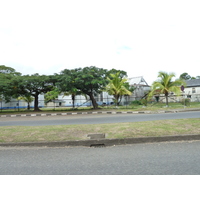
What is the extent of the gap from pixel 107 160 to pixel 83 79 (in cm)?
1628

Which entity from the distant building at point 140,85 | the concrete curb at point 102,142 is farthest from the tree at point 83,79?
the distant building at point 140,85

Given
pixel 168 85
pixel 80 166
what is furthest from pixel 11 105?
pixel 80 166

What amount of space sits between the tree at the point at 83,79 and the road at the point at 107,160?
13959mm

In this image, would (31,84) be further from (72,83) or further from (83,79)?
(83,79)

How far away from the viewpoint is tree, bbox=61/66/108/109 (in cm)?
1950

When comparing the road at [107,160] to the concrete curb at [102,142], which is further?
the concrete curb at [102,142]

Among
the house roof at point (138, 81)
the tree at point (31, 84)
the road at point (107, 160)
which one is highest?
the house roof at point (138, 81)

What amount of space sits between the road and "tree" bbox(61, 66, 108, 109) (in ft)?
45.8

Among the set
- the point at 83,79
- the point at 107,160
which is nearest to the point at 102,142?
the point at 107,160

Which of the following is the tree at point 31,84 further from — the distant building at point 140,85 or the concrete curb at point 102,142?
the distant building at point 140,85

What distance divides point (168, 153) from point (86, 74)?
636 inches

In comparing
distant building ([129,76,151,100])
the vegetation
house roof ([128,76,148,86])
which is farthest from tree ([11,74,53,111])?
house roof ([128,76,148,86])

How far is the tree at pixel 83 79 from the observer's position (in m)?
19.5

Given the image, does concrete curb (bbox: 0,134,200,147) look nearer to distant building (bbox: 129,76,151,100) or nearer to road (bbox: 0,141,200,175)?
road (bbox: 0,141,200,175)
